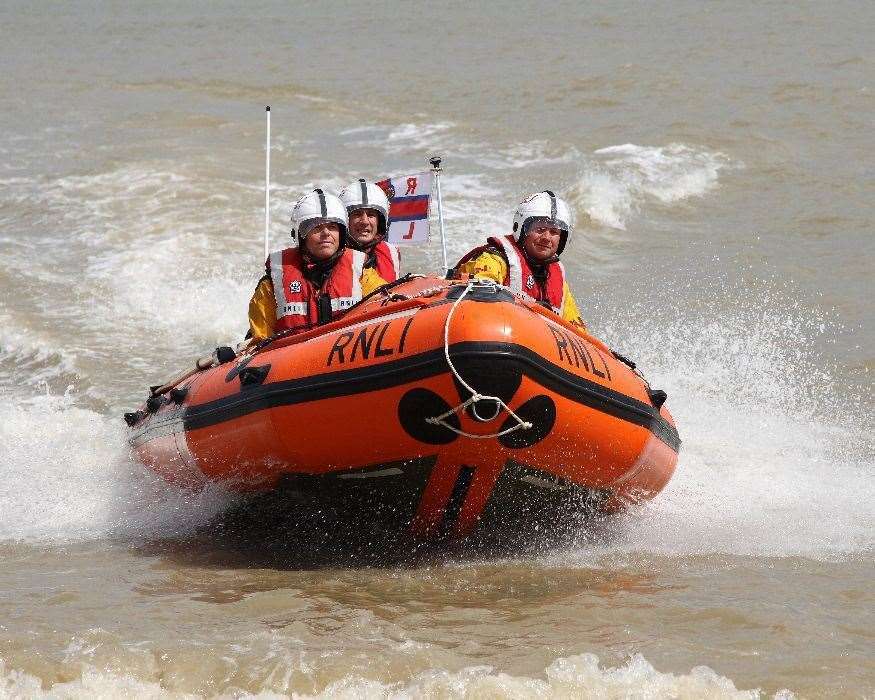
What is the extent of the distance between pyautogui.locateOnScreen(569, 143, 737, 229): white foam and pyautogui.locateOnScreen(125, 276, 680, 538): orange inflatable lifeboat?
706 cm

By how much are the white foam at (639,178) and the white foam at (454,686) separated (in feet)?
27.9

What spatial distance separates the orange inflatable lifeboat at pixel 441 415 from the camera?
14.9 feet

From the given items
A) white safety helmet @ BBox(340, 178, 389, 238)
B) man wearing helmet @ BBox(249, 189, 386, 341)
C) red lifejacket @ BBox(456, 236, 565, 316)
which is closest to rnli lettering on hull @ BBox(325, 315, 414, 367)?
man wearing helmet @ BBox(249, 189, 386, 341)

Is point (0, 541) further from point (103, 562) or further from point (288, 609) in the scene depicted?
point (288, 609)

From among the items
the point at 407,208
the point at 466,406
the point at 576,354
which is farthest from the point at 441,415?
the point at 407,208

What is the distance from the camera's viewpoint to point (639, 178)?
42.8 feet

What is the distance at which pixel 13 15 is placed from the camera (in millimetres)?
26016

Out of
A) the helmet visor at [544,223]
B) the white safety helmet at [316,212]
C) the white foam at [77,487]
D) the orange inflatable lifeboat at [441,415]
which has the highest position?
the white safety helmet at [316,212]

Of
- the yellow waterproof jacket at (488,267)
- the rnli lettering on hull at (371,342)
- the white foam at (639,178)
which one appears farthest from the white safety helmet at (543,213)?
the white foam at (639,178)

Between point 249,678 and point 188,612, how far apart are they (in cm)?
69

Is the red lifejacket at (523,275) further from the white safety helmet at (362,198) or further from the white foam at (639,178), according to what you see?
the white foam at (639,178)

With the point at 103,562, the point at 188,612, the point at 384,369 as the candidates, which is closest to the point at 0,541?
the point at 103,562

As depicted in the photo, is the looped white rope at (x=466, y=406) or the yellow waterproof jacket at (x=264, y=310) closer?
the looped white rope at (x=466, y=406)

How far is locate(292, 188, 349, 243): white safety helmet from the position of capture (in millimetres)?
5703
